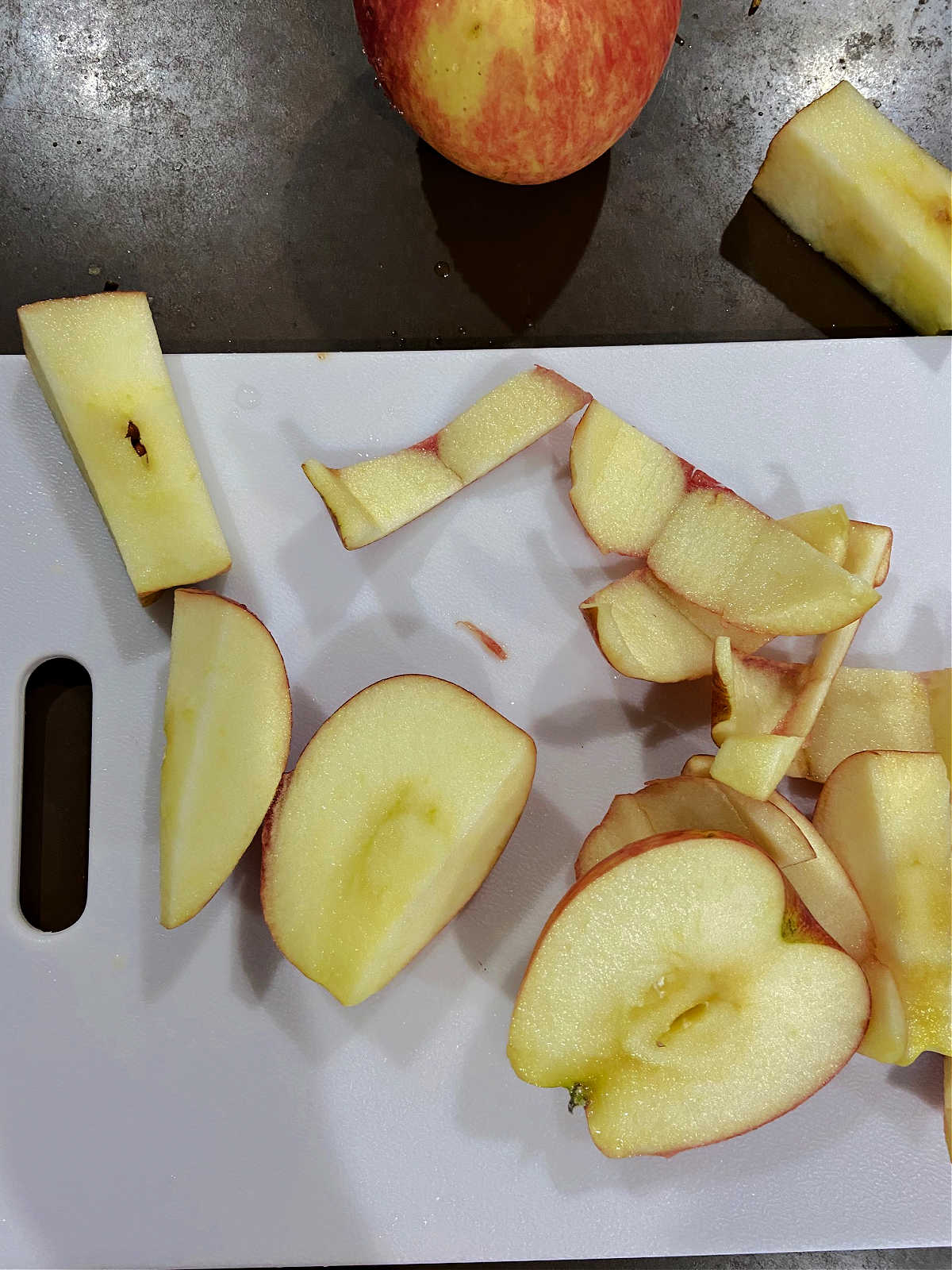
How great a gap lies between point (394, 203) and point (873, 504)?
64 cm

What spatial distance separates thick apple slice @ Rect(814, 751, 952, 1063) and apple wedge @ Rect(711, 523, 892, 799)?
7 cm

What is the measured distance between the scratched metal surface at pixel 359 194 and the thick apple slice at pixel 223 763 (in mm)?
396

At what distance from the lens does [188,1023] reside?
1013mm

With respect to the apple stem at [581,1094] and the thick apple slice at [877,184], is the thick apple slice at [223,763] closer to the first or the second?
the apple stem at [581,1094]

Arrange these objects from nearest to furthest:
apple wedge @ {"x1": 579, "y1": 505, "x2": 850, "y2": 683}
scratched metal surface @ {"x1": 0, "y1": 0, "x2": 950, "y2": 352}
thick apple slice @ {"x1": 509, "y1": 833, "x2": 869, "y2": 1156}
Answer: thick apple slice @ {"x1": 509, "y1": 833, "x2": 869, "y2": 1156}
apple wedge @ {"x1": 579, "y1": 505, "x2": 850, "y2": 683}
scratched metal surface @ {"x1": 0, "y1": 0, "x2": 950, "y2": 352}

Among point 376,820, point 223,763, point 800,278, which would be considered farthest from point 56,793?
point 800,278

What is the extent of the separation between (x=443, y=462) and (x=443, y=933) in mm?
478

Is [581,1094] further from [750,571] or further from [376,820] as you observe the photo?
[750,571]

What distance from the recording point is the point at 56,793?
42.3 inches

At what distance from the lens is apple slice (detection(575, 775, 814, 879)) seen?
Answer: 93 centimetres

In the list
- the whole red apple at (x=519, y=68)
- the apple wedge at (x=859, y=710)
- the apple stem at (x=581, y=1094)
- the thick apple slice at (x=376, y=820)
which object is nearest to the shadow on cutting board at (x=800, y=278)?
the whole red apple at (x=519, y=68)

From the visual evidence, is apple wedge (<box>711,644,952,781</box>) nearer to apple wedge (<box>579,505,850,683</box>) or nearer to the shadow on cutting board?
apple wedge (<box>579,505,850,683</box>)

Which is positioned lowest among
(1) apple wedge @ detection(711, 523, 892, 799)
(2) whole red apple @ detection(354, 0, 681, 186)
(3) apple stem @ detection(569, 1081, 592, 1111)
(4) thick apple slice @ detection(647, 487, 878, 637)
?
(3) apple stem @ detection(569, 1081, 592, 1111)

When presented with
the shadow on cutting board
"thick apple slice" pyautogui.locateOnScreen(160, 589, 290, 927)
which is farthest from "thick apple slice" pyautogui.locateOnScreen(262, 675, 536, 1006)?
the shadow on cutting board
